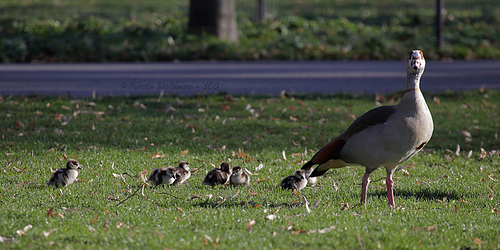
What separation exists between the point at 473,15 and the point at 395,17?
344 cm

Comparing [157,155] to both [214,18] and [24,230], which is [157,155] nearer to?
[24,230]

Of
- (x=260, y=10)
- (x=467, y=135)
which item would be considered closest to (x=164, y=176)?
(x=467, y=135)

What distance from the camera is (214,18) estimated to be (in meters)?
18.4

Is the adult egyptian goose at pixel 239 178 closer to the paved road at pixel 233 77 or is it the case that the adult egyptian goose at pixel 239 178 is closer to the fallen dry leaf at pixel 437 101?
the paved road at pixel 233 77

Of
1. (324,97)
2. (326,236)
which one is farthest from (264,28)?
(326,236)

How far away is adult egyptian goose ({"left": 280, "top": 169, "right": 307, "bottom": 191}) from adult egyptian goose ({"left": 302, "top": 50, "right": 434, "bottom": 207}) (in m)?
0.69

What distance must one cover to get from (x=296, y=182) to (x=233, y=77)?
7.89 metres

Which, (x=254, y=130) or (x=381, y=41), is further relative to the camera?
(x=381, y=41)

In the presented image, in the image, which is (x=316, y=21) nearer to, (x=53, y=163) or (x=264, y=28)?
(x=264, y=28)

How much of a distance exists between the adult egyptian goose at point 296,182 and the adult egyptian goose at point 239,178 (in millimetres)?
450

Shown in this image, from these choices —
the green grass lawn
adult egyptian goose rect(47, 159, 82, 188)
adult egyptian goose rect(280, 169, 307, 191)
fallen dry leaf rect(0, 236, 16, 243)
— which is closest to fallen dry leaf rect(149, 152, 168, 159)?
the green grass lawn

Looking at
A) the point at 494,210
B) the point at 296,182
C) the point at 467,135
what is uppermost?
the point at 296,182

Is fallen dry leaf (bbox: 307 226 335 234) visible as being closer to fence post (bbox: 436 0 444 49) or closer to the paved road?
the paved road

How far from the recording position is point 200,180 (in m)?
7.09
